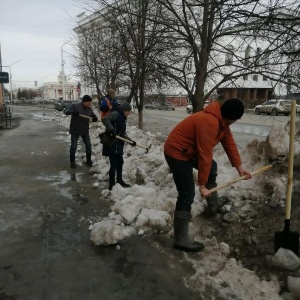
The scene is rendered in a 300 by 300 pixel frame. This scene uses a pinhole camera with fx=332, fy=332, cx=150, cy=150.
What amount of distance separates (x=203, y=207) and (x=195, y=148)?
3.98 ft

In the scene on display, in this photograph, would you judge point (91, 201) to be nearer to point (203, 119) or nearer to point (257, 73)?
point (203, 119)

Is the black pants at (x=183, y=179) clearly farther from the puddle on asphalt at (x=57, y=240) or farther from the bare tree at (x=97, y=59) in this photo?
the bare tree at (x=97, y=59)

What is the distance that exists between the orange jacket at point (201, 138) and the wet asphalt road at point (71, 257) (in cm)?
100

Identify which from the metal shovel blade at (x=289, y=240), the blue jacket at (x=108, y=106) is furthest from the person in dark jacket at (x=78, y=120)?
the metal shovel blade at (x=289, y=240)

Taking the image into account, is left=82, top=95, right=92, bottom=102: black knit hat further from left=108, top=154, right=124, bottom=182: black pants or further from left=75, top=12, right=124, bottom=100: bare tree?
left=75, top=12, right=124, bottom=100: bare tree

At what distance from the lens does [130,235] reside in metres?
3.96

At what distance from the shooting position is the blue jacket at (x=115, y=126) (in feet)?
18.0

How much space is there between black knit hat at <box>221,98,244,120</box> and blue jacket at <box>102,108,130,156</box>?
2635 millimetres

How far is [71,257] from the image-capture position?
3.44 metres

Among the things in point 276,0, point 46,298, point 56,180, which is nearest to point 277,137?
point 276,0

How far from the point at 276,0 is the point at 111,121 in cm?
305

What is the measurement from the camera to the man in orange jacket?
3152 mm

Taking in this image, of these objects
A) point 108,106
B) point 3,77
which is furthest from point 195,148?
point 3,77

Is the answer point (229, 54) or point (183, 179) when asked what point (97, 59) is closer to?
point (229, 54)
